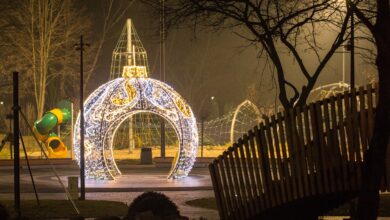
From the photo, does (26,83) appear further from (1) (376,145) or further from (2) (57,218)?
(1) (376,145)

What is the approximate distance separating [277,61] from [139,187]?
9382 millimetres

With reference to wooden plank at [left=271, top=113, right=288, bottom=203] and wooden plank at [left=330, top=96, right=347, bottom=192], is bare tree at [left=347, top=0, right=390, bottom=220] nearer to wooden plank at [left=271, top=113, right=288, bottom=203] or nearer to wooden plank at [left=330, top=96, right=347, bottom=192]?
wooden plank at [left=330, top=96, right=347, bottom=192]

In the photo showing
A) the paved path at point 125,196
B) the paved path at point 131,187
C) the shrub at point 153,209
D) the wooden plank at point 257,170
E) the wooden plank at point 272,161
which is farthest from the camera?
the paved path at point 131,187

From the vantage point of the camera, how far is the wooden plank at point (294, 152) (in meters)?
11.7

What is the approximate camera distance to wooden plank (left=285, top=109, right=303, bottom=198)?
11.7 metres

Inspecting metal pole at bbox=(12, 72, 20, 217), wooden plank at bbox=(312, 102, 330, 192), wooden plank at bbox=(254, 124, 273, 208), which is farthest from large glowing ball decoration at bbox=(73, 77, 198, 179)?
wooden plank at bbox=(312, 102, 330, 192)

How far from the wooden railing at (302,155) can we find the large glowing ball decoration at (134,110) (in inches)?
621

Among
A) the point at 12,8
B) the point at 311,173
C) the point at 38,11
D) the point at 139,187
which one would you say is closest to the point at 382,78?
the point at 311,173

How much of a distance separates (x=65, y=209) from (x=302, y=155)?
9.57 metres

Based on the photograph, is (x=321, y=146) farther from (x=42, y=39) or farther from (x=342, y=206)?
(x=42, y=39)

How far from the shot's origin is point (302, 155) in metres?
11.7

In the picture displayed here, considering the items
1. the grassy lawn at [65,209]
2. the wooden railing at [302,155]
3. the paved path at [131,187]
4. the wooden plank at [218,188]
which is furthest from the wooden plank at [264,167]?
the grassy lawn at [65,209]

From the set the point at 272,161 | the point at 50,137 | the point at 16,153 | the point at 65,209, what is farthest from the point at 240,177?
the point at 50,137

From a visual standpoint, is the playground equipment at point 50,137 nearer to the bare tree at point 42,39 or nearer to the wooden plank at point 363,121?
the bare tree at point 42,39
